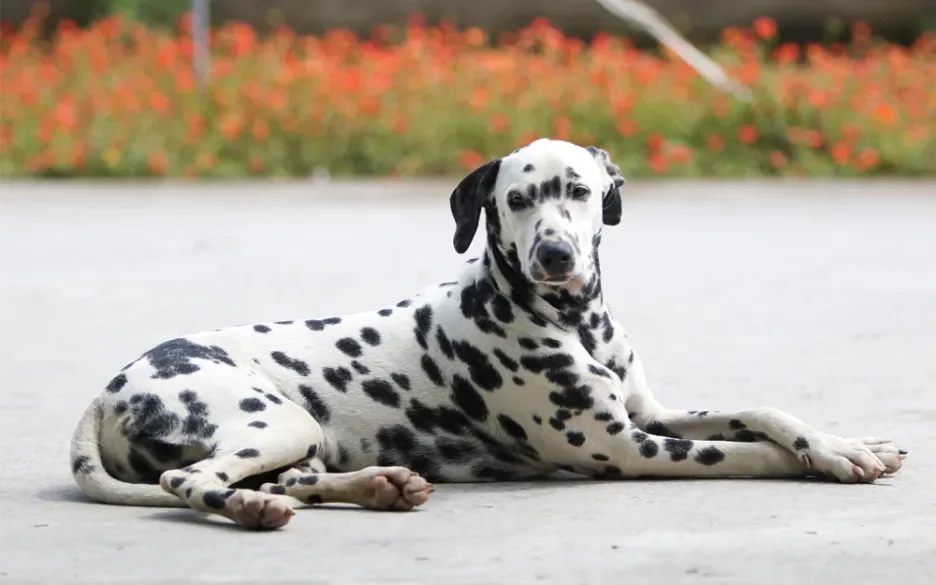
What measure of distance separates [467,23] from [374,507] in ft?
50.6

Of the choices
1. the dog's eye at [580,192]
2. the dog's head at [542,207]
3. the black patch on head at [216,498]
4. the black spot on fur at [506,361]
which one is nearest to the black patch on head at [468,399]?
the black spot on fur at [506,361]

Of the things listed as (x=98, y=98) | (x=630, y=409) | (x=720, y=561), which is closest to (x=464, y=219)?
(x=630, y=409)

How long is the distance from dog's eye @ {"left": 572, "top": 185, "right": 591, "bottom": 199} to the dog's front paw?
944mm

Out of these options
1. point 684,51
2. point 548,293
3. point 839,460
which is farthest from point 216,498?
point 684,51

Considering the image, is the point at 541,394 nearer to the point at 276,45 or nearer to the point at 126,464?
the point at 126,464

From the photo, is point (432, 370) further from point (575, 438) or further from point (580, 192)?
point (580, 192)

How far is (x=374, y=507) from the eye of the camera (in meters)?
4.63

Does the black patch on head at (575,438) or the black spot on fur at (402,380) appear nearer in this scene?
the black patch on head at (575,438)

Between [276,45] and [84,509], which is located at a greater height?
[276,45]

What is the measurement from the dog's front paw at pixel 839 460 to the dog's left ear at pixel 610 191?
3.08 feet

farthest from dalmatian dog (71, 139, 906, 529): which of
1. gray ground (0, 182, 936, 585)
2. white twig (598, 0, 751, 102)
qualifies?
white twig (598, 0, 751, 102)

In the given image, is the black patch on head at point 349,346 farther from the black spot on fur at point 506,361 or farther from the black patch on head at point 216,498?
the black patch on head at point 216,498

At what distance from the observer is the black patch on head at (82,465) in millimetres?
4766

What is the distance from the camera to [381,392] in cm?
507
